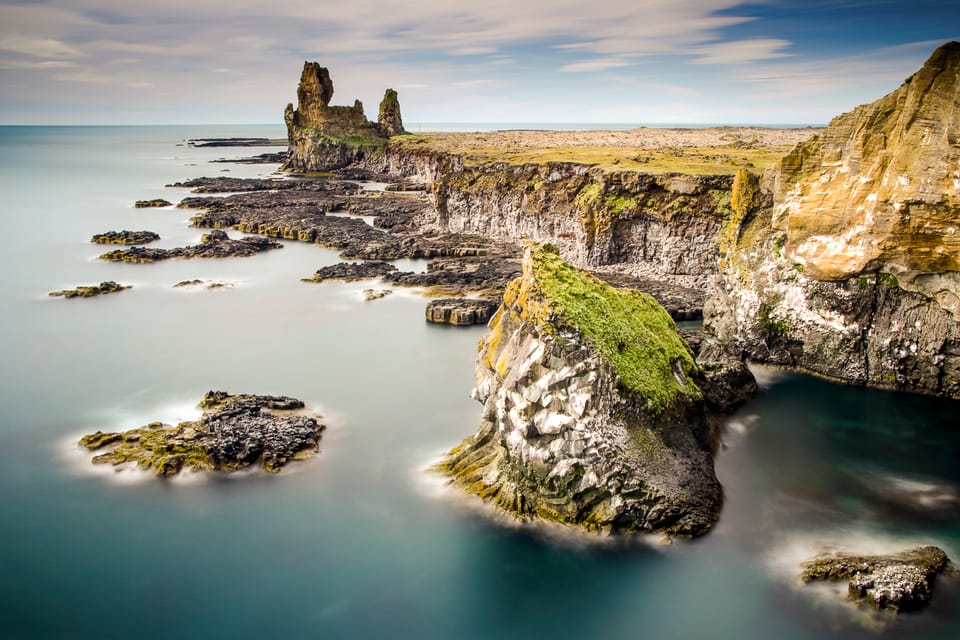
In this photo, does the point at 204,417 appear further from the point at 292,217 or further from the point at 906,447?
the point at 292,217

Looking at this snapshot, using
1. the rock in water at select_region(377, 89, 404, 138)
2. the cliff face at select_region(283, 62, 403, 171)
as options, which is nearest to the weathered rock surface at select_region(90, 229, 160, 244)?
the cliff face at select_region(283, 62, 403, 171)

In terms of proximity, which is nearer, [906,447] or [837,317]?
[906,447]

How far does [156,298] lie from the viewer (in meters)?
49.2

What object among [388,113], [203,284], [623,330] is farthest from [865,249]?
[388,113]

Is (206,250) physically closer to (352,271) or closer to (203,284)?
(203,284)

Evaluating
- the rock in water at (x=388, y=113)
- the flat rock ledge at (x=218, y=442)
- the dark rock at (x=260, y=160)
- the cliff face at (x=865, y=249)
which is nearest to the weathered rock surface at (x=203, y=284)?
the flat rock ledge at (x=218, y=442)

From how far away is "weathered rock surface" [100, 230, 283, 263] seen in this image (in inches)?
2447

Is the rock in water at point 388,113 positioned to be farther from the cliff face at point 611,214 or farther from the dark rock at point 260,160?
the cliff face at point 611,214

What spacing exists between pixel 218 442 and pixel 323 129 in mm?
113902

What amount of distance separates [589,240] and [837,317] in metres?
22.6

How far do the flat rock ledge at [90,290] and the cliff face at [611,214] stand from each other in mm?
31623

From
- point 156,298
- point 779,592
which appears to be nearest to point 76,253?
point 156,298

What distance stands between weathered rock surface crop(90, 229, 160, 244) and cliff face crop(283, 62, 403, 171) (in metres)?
60.2

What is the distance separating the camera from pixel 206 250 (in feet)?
211
